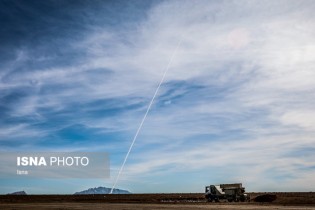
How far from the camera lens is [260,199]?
72.2 metres

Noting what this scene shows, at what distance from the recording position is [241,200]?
76250mm

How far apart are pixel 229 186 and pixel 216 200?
411 centimetres

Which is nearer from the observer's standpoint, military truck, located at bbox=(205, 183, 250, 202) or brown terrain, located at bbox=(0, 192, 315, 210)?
brown terrain, located at bbox=(0, 192, 315, 210)

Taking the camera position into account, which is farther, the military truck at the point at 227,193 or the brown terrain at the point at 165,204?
the military truck at the point at 227,193

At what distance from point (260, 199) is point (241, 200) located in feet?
16.2

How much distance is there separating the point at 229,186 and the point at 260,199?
8.05m

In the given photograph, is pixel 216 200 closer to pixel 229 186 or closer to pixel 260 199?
pixel 229 186

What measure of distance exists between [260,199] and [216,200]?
9.03 metres

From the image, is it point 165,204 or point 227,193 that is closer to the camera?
point 165,204

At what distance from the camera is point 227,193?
255 ft

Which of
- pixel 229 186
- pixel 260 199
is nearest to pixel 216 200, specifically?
pixel 229 186

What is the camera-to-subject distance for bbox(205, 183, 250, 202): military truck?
76875 millimetres

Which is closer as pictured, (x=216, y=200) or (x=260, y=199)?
(x=260, y=199)

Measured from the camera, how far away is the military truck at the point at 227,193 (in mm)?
76875
